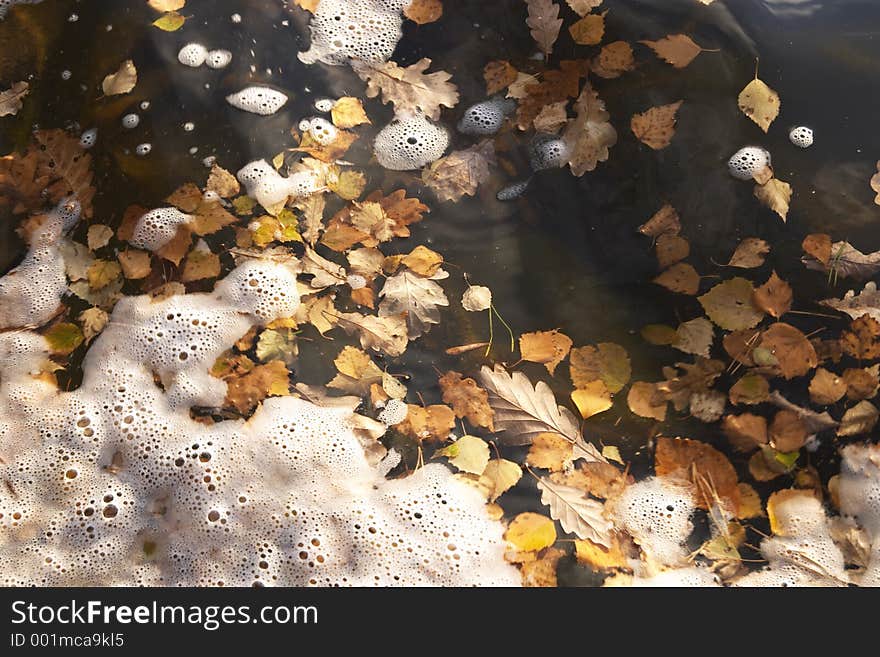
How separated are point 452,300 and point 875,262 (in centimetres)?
87

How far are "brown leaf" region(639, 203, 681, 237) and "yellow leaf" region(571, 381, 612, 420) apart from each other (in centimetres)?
35

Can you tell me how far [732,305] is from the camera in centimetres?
160

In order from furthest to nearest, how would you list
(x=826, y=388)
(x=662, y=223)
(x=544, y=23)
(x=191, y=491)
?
(x=544, y=23) < (x=662, y=223) < (x=826, y=388) < (x=191, y=491)

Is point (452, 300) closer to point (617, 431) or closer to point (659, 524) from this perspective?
point (617, 431)

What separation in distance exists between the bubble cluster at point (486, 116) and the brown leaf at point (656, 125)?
28cm

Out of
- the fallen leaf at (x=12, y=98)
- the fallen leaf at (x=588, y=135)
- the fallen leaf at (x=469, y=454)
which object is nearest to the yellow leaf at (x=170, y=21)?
the fallen leaf at (x=12, y=98)

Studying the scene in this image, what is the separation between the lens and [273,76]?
1757mm

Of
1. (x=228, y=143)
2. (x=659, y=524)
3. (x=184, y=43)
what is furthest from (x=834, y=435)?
(x=184, y=43)

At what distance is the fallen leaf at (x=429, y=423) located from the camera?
4.99 feet

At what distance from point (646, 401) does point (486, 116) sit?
725mm

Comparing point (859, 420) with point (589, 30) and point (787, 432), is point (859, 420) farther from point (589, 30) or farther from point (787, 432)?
point (589, 30)

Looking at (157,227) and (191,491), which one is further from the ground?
(157,227)

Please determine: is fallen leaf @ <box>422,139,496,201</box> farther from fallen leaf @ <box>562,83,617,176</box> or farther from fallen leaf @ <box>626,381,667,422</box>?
fallen leaf @ <box>626,381,667,422</box>

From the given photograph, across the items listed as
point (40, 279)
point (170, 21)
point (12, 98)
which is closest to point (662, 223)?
point (170, 21)
